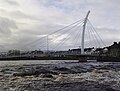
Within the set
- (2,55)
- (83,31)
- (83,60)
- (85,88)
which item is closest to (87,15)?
(83,31)

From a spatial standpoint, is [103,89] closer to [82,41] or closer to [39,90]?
[39,90]

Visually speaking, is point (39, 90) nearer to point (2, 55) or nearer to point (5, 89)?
point (5, 89)

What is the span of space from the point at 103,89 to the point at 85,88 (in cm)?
225

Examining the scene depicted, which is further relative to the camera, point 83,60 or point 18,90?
point 83,60

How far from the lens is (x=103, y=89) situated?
32969 mm

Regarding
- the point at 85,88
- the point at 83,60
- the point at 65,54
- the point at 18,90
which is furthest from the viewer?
the point at 83,60

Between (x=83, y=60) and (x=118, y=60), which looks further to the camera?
(x=118, y=60)

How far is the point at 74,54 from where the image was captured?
172 metres

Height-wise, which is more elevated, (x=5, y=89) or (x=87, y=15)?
(x=87, y=15)

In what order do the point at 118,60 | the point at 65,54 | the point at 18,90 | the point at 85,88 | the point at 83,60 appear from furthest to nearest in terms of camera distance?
the point at 118,60
the point at 83,60
the point at 65,54
the point at 85,88
the point at 18,90

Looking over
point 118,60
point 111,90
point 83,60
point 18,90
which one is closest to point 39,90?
point 18,90

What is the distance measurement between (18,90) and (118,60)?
6888 inches

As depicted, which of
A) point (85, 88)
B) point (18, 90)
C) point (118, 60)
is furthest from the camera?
point (118, 60)

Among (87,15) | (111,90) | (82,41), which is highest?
(87,15)
